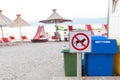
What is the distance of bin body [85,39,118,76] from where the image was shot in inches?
207

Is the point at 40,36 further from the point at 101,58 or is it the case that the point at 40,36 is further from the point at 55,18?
the point at 101,58

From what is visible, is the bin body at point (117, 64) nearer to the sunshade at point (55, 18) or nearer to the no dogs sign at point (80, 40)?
the no dogs sign at point (80, 40)

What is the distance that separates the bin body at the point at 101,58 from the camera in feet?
17.3

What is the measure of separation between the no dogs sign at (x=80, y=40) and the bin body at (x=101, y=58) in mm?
1910

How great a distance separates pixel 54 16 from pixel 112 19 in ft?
44.8

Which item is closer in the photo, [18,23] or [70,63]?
[70,63]

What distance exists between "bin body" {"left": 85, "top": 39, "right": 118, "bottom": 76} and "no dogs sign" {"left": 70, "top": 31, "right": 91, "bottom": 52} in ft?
6.27

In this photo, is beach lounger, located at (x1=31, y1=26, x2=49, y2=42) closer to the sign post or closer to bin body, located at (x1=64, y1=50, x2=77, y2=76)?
bin body, located at (x1=64, y1=50, x2=77, y2=76)

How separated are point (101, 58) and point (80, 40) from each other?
84.1 inches

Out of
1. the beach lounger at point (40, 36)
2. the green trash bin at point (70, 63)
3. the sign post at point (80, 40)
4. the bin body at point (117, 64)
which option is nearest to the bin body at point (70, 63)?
the green trash bin at point (70, 63)

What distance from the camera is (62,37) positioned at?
22.1 meters

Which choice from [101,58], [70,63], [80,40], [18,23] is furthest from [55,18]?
[80,40]

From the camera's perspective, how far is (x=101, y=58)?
17.6ft

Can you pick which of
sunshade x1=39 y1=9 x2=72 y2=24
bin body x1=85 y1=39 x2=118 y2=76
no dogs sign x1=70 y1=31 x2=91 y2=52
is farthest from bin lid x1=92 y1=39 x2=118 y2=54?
sunshade x1=39 y1=9 x2=72 y2=24
